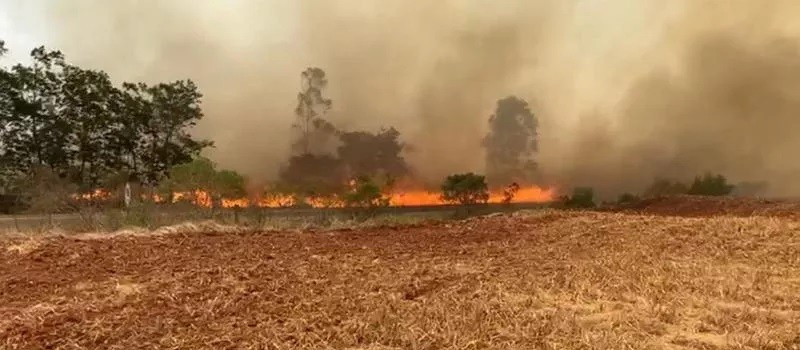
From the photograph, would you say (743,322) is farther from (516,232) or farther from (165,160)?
(165,160)

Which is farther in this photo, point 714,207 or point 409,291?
point 714,207

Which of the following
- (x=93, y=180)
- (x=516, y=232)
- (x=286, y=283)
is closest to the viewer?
(x=286, y=283)

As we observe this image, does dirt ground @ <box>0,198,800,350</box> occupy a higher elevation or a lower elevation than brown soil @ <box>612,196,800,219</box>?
lower

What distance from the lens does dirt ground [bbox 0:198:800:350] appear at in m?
5.68

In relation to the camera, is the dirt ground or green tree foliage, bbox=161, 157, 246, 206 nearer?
the dirt ground

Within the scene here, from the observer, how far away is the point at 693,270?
8.87m

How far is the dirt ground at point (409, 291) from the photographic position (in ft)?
18.6

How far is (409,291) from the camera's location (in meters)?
7.48

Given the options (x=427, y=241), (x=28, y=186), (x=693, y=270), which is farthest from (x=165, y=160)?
(x=693, y=270)

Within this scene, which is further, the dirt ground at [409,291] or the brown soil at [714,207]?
the brown soil at [714,207]

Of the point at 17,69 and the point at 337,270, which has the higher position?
the point at 17,69

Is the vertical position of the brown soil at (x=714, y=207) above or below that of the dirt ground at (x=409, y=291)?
above

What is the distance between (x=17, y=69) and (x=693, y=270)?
22503 mm

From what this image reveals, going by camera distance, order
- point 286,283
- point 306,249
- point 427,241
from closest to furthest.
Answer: point 286,283
point 306,249
point 427,241
